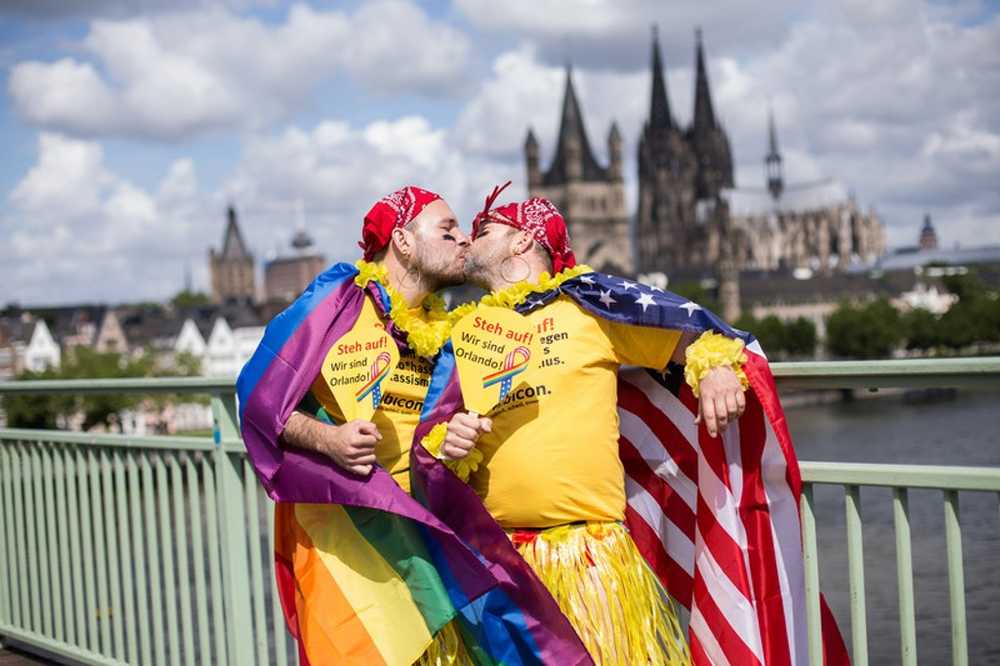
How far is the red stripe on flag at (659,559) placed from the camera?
331cm

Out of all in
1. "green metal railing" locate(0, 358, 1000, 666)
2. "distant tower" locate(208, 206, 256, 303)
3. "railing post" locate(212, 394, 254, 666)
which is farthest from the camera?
"distant tower" locate(208, 206, 256, 303)

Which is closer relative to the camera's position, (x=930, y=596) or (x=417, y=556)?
(x=417, y=556)

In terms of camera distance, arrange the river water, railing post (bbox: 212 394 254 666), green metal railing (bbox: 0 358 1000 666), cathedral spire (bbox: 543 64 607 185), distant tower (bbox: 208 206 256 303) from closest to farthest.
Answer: green metal railing (bbox: 0 358 1000 666)
railing post (bbox: 212 394 254 666)
the river water
cathedral spire (bbox: 543 64 607 185)
distant tower (bbox: 208 206 256 303)

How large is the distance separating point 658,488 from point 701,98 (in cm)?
12793

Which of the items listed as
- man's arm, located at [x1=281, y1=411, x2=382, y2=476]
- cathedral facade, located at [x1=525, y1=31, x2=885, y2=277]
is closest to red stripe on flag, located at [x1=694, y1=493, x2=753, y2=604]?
man's arm, located at [x1=281, y1=411, x2=382, y2=476]

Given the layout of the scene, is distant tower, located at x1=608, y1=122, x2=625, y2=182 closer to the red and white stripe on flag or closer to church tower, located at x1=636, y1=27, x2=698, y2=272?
church tower, located at x1=636, y1=27, x2=698, y2=272

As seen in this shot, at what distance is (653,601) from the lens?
3.19m

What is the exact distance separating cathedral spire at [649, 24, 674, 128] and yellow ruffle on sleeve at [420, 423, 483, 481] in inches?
4911

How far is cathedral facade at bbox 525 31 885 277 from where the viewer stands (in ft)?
408

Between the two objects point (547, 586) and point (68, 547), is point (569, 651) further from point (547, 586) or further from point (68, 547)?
point (68, 547)

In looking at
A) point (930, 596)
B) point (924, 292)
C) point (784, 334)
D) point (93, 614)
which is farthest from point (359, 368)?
point (924, 292)

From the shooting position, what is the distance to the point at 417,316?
3373mm

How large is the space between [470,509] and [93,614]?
2.63 metres

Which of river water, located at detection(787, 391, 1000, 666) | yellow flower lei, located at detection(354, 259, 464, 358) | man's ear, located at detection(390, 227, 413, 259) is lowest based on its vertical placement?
river water, located at detection(787, 391, 1000, 666)
